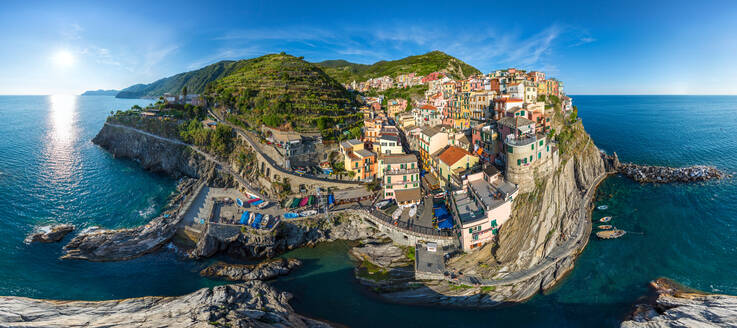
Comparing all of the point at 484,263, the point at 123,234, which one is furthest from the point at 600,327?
the point at 123,234

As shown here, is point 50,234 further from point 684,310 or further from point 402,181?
point 684,310

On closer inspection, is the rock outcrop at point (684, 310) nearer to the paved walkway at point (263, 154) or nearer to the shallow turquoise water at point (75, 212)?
the paved walkway at point (263, 154)

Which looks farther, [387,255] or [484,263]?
[387,255]

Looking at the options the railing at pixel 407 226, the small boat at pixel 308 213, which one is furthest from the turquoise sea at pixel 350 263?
the railing at pixel 407 226

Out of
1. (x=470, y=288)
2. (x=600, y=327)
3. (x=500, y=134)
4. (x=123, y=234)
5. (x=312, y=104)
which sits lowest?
(x=600, y=327)

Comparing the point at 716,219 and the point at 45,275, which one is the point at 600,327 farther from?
the point at 45,275

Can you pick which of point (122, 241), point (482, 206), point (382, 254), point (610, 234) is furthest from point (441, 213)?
point (122, 241)
